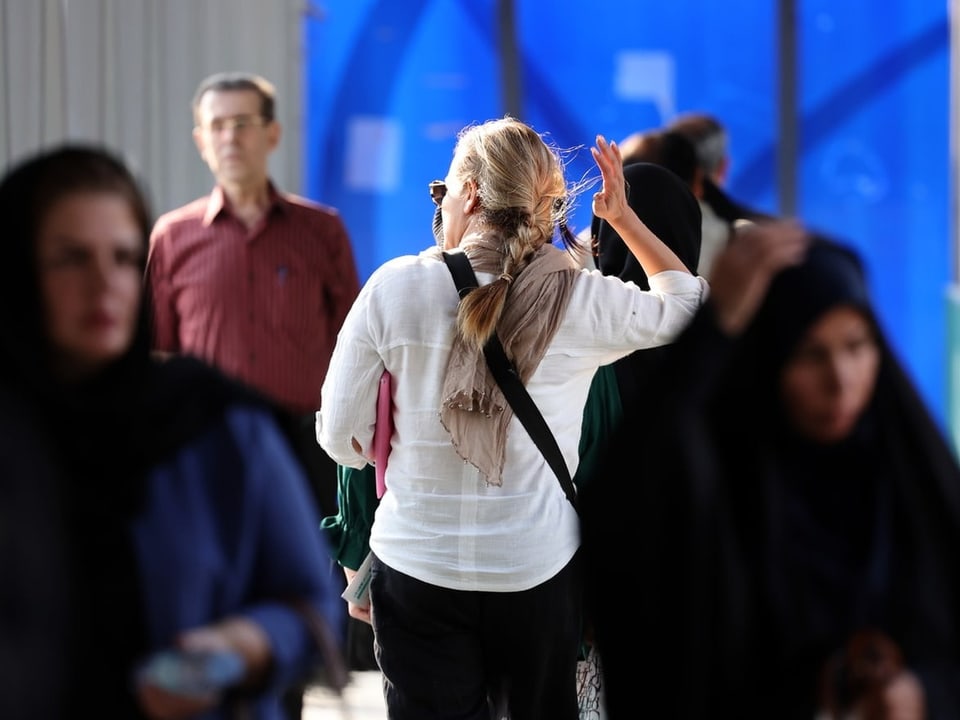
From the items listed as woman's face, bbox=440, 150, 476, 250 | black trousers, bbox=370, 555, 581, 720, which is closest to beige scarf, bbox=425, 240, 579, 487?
woman's face, bbox=440, 150, 476, 250

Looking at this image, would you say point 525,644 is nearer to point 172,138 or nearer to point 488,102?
point 172,138

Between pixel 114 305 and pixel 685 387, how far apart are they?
2.38ft

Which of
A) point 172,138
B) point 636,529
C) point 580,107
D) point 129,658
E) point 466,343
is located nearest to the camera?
point 129,658

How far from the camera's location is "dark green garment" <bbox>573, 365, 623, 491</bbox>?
11.5 ft

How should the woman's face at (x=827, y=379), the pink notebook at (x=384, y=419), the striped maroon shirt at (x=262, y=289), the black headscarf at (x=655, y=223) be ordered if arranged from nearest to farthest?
the woman's face at (x=827, y=379), the pink notebook at (x=384, y=419), the black headscarf at (x=655, y=223), the striped maroon shirt at (x=262, y=289)

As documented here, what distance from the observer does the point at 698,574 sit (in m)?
2.03

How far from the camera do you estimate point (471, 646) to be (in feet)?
10.2

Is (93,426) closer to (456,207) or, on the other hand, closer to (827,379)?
(827,379)

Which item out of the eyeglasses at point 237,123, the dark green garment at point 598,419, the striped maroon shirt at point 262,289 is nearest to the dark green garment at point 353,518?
the dark green garment at point 598,419

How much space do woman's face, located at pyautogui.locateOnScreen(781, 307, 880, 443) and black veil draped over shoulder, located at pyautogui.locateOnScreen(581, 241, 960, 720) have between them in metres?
0.02

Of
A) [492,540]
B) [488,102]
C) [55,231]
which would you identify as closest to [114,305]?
[55,231]

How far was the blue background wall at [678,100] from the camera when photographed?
27.5 feet

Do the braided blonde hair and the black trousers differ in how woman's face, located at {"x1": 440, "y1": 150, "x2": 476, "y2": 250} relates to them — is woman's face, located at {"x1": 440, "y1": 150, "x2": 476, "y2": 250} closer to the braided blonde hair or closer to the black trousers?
the braided blonde hair

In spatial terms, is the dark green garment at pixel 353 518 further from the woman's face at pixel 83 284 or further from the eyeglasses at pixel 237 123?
the eyeglasses at pixel 237 123
